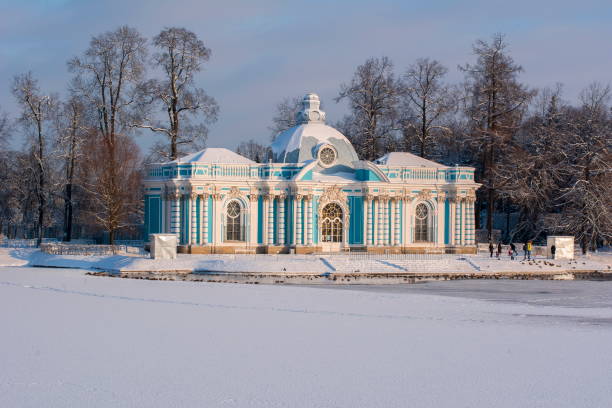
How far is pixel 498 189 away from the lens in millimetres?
40594

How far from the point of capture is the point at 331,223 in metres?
36.0

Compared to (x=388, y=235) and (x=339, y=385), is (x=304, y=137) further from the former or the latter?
(x=339, y=385)

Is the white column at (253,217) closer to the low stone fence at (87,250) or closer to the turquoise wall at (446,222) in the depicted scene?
the low stone fence at (87,250)

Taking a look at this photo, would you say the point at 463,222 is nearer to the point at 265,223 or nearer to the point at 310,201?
the point at 310,201

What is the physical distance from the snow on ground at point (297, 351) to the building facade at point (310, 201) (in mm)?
13970

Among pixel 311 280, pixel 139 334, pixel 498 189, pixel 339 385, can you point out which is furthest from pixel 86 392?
pixel 498 189

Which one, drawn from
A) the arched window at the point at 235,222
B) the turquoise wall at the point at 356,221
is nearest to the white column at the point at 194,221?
the arched window at the point at 235,222

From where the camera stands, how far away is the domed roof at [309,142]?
120ft

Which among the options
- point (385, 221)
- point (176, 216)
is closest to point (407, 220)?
point (385, 221)

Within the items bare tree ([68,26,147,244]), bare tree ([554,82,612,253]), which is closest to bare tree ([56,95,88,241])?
bare tree ([68,26,147,244])

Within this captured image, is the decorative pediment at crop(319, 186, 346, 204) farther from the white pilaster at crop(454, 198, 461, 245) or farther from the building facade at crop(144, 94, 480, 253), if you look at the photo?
the white pilaster at crop(454, 198, 461, 245)

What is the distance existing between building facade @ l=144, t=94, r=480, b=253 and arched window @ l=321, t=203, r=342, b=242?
0.16ft

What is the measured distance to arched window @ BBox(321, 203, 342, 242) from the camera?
35.9m

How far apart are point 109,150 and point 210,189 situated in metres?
5.55
